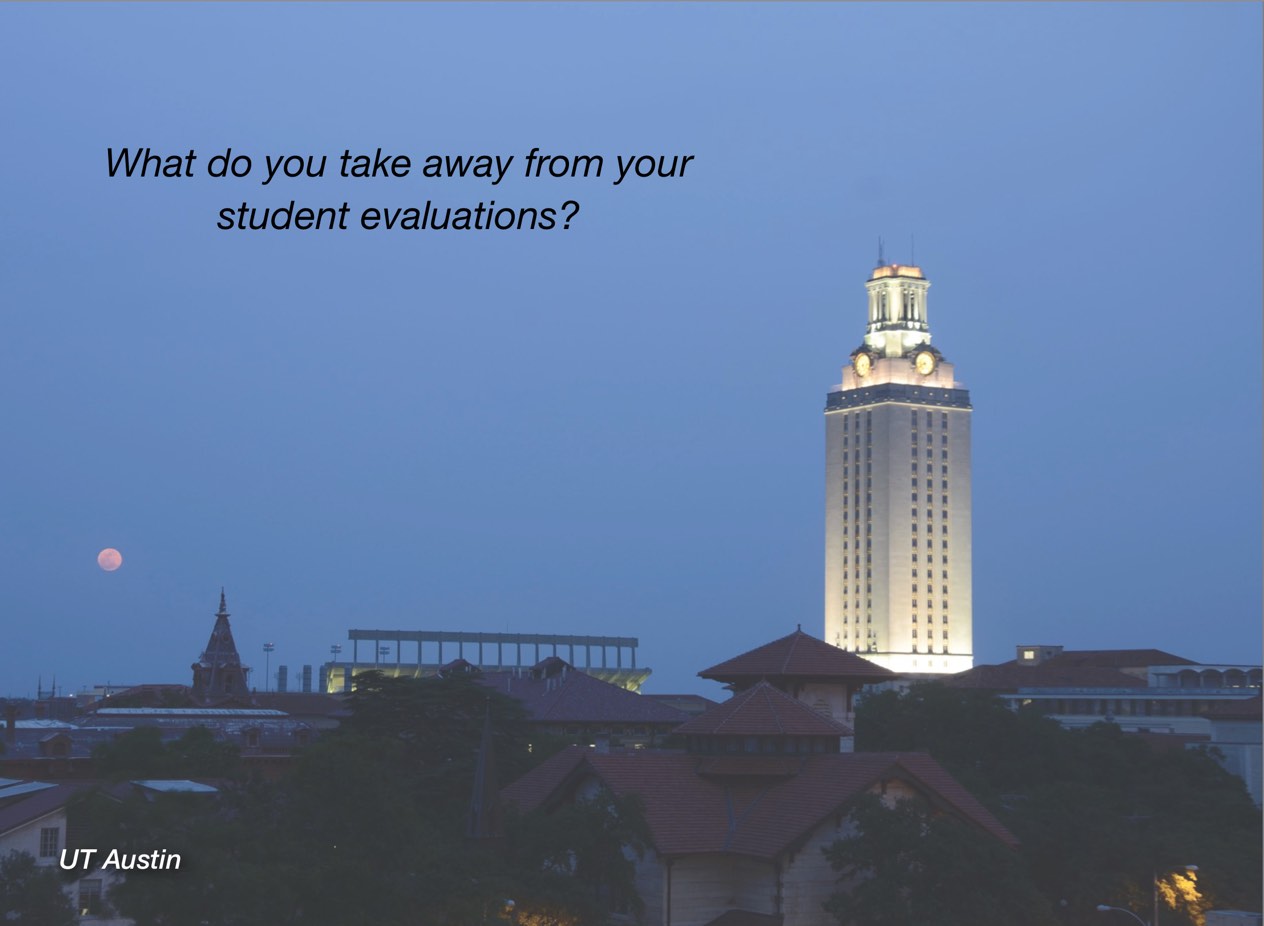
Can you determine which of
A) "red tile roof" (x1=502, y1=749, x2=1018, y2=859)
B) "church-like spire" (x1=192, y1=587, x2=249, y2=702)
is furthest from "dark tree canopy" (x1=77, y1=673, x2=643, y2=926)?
"church-like spire" (x1=192, y1=587, x2=249, y2=702)

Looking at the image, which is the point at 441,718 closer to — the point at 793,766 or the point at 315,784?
the point at 793,766

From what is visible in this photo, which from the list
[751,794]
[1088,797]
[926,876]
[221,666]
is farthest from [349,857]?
[221,666]

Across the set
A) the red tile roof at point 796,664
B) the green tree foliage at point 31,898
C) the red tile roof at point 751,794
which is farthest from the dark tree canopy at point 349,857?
the red tile roof at point 796,664

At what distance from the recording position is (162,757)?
73.2m

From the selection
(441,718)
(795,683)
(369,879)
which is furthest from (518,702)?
(369,879)

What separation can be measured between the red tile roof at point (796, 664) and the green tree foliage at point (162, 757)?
22.4m

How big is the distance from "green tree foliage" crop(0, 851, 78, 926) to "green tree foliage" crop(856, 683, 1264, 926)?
105ft

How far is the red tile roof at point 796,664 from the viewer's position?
2527 inches

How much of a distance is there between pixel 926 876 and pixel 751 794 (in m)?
8.23

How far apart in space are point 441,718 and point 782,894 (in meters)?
23.6

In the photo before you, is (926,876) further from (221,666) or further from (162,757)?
(221,666)

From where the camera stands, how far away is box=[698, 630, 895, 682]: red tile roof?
64188 mm

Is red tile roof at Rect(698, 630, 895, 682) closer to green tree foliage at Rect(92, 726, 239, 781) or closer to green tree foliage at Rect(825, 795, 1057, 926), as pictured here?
green tree foliage at Rect(825, 795, 1057, 926)

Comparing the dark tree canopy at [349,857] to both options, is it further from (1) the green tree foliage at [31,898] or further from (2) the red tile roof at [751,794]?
(2) the red tile roof at [751,794]
